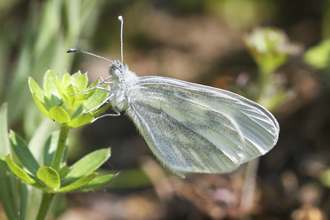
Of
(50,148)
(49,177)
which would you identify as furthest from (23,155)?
(49,177)

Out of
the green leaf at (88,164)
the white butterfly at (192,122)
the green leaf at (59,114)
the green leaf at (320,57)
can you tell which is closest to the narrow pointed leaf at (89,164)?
the green leaf at (88,164)

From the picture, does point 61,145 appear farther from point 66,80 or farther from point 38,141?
point 38,141

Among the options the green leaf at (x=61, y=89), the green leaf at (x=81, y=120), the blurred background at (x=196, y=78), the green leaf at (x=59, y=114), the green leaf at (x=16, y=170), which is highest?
the green leaf at (x=61, y=89)

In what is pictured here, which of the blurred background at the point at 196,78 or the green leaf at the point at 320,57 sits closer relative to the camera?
the blurred background at the point at 196,78

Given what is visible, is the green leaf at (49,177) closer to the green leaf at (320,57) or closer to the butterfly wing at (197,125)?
the butterfly wing at (197,125)

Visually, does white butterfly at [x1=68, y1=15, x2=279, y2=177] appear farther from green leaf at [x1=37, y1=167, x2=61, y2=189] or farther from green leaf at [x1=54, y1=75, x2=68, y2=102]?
green leaf at [x1=37, y1=167, x2=61, y2=189]

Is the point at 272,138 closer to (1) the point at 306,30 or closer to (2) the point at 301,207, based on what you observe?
(2) the point at 301,207
